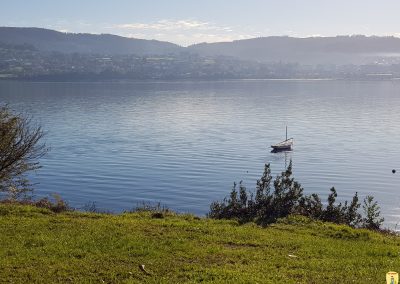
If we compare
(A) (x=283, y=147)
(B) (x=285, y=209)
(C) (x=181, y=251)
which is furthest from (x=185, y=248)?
(A) (x=283, y=147)

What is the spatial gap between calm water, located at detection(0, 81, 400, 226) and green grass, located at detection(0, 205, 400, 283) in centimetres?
2788

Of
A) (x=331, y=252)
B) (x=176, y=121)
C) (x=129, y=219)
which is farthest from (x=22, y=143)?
(x=176, y=121)

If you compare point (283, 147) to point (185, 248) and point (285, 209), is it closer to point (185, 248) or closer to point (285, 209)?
point (285, 209)

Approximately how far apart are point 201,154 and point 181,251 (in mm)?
65863

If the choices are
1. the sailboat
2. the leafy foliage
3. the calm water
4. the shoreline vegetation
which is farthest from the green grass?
the sailboat

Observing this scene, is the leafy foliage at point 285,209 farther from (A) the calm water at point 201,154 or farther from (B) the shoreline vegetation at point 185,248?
(A) the calm water at point 201,154

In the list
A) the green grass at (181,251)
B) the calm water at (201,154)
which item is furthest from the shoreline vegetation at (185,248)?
the calm water at (201,154)

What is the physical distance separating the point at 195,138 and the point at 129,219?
78786mm

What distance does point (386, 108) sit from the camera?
163750 mm

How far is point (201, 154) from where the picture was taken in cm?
8181

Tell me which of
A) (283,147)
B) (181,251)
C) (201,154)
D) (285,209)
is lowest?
(201,154)

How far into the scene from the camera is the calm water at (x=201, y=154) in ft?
188

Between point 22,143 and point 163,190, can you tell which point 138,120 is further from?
point 22,143

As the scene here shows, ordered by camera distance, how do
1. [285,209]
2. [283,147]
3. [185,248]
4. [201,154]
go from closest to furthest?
[185,248] < [285,209] < [201,154] < [283,147]
